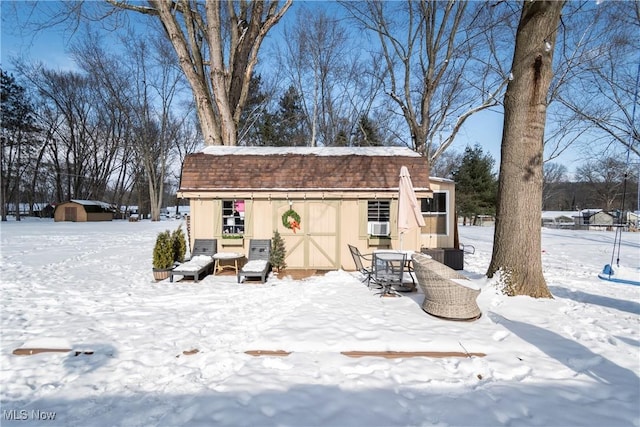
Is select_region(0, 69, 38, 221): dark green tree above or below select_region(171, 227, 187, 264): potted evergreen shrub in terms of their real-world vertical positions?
above

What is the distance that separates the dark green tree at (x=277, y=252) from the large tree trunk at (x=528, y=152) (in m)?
5.31

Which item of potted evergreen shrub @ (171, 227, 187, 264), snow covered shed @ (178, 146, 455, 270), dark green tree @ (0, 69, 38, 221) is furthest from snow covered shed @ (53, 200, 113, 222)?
snow covered shed @ (178, 146, 455, 270)

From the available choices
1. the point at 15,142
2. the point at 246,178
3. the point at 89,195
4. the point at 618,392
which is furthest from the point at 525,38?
the point at 89,195

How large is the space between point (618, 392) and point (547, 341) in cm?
100

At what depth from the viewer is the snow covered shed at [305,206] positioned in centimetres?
824

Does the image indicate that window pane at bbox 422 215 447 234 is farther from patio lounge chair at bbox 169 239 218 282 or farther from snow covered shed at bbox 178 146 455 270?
patio lounge chair at bbox 169 239 218 282

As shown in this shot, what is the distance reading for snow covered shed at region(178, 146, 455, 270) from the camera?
324 inches

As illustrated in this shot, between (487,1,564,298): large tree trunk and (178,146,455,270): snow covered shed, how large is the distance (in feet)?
8.79

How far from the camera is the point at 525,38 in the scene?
5.65m

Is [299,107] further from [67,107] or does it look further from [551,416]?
[67,107]

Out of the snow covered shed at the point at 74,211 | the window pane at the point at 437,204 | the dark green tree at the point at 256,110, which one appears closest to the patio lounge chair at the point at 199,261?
the window pane at the point at 437,204

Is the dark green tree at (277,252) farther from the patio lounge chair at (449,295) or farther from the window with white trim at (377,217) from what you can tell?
the patio lounge chair at (449,295)

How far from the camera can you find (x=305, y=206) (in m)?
8.41

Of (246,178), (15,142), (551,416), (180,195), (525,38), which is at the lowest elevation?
(551,416)
